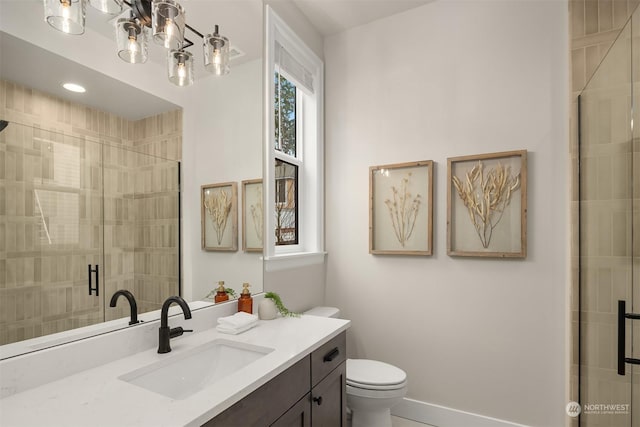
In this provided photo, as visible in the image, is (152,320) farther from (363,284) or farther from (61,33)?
(363,284)

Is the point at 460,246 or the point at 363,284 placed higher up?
the point at 460,246

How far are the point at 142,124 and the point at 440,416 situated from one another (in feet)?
7.91

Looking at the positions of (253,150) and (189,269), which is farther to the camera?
(253,150)

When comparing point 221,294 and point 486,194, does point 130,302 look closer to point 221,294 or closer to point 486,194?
point 221,294

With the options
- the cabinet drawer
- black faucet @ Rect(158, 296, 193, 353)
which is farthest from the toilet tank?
black faucet @ Rect(158, 296, 193, 353)

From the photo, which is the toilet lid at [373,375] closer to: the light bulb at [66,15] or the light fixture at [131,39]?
the light fixture at [131,39]

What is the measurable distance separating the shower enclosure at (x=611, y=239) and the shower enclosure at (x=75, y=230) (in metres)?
1.75

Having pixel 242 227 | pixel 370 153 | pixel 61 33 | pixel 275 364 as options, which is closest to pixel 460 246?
pixel 370 153

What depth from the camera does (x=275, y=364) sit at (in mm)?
1148

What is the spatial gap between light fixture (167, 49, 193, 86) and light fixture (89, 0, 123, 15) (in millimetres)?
237

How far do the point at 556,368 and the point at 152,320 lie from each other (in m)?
2.17

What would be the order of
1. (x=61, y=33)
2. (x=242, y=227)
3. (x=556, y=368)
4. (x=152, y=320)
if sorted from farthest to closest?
(x=556, y=368)
(x=242, y=227)
(x=152, y=320)
(x=61, y=33)

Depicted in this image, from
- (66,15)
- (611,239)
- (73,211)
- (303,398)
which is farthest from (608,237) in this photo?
(66,15)

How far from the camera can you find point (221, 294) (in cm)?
169
